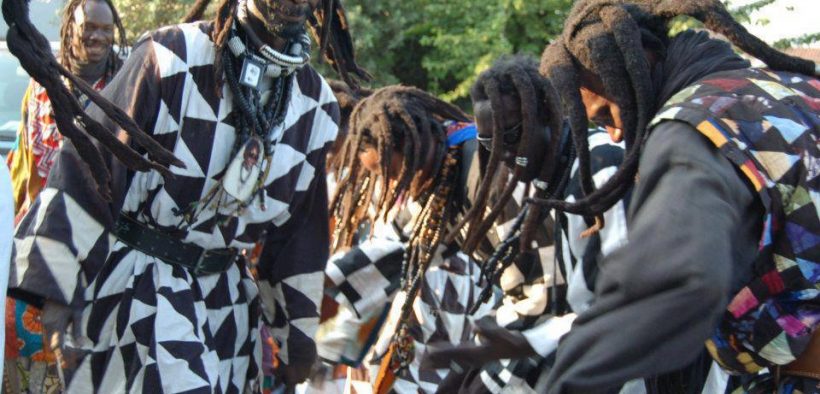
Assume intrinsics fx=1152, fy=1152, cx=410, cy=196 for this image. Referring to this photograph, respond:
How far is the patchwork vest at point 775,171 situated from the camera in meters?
2.33

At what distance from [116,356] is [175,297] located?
0.26m

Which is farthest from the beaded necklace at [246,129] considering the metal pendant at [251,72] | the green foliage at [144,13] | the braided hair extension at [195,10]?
the green foliage at [144,13]

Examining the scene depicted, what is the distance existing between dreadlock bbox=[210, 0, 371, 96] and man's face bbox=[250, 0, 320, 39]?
0.09 meters

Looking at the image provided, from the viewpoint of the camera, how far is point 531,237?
3945 mm

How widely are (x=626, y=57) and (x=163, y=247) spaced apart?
176 centimetres

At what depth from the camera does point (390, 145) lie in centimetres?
510

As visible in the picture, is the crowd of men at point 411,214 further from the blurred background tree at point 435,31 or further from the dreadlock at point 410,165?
Answer: the blurred background tree at point 435,31

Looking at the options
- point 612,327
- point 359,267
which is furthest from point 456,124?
point 612,327

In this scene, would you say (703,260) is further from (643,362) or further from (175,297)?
(175,297)

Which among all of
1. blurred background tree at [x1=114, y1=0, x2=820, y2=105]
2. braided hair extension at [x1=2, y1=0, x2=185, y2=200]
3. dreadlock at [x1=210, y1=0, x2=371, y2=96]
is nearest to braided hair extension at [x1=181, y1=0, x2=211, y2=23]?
dreadlock at [x1=210, y1=0, x2=371, y2=96]

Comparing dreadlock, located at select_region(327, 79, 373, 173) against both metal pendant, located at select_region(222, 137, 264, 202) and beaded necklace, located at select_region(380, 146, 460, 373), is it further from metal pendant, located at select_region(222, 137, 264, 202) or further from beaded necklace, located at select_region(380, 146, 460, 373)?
metal pendant, located at select_region(222, 137, 264, 202)

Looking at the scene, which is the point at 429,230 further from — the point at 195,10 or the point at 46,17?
the point at 46,17

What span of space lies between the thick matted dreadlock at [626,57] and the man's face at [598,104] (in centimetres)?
2

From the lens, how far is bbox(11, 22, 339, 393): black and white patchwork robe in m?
3.45
